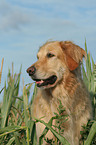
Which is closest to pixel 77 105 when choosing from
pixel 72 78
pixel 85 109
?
pixel 85 109

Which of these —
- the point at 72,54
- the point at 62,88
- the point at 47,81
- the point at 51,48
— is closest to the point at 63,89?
the point at 62,88

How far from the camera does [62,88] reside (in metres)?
3.34

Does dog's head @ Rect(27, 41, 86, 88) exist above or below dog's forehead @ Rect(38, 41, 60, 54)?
below

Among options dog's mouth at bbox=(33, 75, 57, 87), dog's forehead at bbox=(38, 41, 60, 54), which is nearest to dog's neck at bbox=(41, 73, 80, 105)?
dog's mouth at bbox=(33, 75, 57, 87)

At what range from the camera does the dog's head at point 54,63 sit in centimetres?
321

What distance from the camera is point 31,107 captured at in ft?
11.5

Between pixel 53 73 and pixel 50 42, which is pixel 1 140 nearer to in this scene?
pixel 53 73

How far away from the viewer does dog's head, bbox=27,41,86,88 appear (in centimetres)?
321

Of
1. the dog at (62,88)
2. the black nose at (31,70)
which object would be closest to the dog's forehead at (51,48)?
the dog at (62,88)

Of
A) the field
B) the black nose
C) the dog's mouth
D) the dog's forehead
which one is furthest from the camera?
the dog's forehead

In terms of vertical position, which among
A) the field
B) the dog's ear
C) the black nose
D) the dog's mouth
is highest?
the dog's ear

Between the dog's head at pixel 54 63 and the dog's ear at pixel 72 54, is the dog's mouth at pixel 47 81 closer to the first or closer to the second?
the dog's head at pixel 54 63

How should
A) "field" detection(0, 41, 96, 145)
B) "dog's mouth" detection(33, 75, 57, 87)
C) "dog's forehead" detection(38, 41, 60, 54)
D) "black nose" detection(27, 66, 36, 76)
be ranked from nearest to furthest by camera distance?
"field" detection(0, 41, 96, 145) < "black nose" detection(27, 66, 36, 76) < "dog's mouth" detection(33, 75, 57, 87) < "dog's forehead" detection(38, 41, 60, 54)

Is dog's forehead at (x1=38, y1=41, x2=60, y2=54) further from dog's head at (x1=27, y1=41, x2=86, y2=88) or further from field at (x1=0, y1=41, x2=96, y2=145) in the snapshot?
field at (x1=0, y1=41, x2=96, y2=145)
